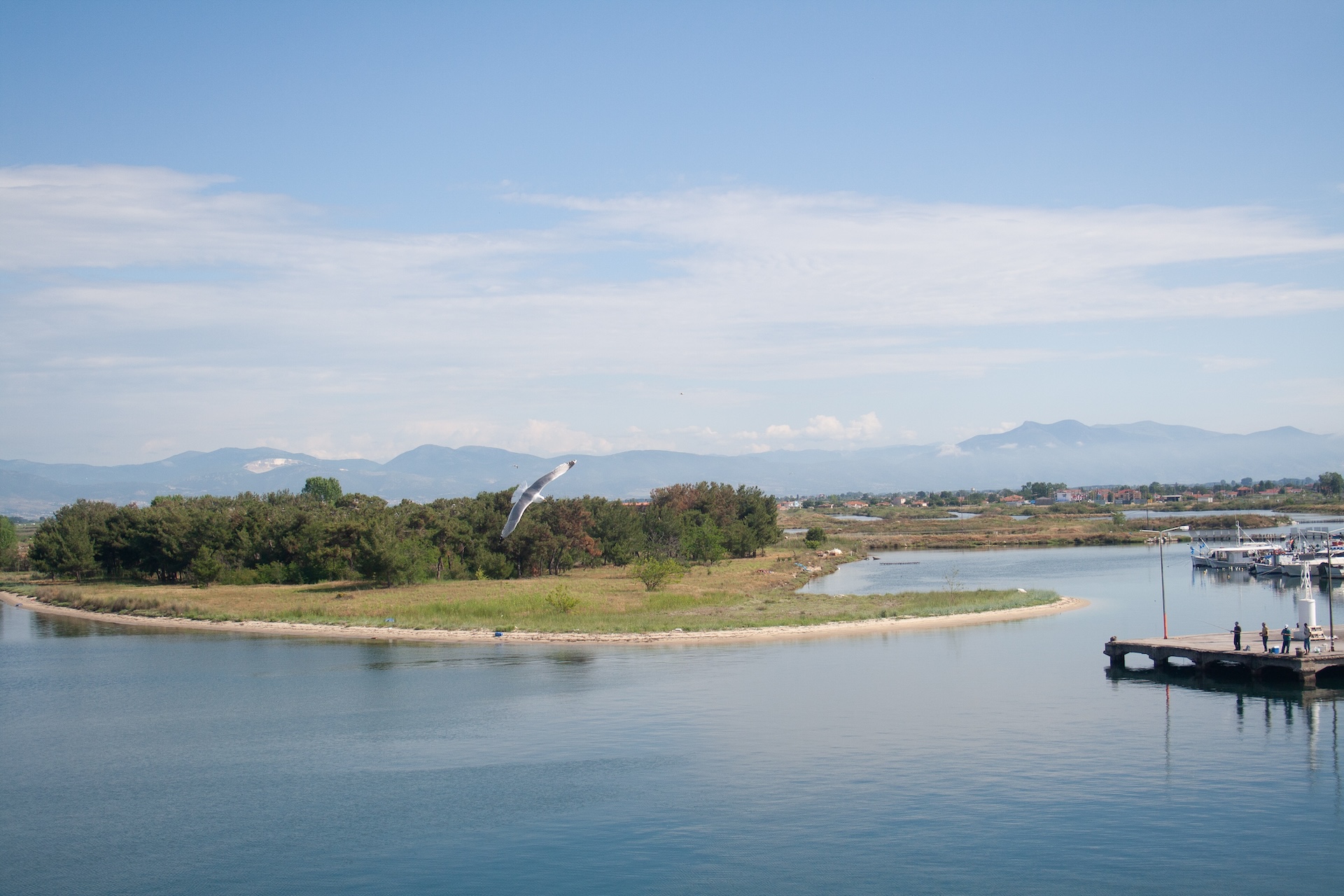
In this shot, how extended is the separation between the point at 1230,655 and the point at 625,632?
30177mm

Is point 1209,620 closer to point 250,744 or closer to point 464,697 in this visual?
point 464,697

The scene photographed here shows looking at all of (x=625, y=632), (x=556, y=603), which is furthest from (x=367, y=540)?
(x=625, y=632)

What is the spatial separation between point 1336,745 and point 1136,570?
67073 millimetres

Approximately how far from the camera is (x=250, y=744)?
37844 millimetres

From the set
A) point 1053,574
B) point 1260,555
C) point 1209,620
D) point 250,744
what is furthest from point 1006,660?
point 1260,555

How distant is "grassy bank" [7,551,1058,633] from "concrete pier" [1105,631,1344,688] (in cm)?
1636

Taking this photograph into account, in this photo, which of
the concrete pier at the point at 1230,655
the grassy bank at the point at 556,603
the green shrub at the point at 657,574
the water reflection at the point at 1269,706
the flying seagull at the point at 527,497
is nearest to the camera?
the water reflection at the point at 1269,706

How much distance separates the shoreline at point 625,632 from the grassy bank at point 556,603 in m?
0.94

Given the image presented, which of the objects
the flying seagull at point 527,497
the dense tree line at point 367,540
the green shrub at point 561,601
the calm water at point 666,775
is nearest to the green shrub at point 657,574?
the dense tree line at point 367,540

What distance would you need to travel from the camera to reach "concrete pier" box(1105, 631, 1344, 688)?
43344mm

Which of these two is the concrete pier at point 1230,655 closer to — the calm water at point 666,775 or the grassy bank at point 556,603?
the calm water at point 666,775

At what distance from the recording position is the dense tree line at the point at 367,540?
3314 inches

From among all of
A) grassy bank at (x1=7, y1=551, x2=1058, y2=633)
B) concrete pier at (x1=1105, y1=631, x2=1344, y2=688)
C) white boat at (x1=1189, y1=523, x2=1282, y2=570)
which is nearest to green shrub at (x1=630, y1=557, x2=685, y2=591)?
grassy bank at (x1=7, y1=551, x2=1058, y2=633)

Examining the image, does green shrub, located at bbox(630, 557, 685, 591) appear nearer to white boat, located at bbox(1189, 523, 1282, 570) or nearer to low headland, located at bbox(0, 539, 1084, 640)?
low headland, located at bbox(0, 539, 1084, 640)
